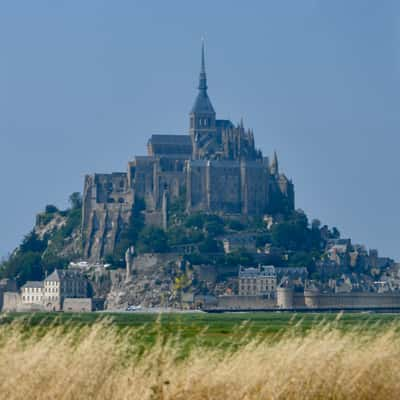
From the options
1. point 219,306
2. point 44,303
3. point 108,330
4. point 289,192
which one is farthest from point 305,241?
point 108,330

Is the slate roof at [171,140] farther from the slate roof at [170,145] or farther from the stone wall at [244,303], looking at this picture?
the stone wall at [244,303]

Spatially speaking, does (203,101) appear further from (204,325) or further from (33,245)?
(204,325)

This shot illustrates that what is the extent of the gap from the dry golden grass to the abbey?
10488 cm

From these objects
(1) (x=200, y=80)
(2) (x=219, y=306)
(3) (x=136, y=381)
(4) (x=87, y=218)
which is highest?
(1) (x=200, y=80)

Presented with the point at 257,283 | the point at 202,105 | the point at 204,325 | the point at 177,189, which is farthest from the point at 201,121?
the point at 204,325

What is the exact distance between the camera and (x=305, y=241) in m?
131

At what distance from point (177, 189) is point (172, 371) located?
108030mm

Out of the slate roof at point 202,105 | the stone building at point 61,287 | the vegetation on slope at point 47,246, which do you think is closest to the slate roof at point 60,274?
the stone building at point 61,287

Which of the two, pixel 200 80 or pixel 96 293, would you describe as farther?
pixel 200 80

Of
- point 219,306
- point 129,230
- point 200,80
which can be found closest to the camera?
point 219,306

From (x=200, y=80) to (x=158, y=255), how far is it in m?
26.7

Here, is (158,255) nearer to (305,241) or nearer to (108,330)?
(305,241)

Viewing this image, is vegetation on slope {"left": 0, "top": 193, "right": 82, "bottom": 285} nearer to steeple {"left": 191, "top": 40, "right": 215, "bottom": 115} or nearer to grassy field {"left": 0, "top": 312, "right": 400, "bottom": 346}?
steeple {"left": 191, "top": 40, "right": 215, "bottom": 115}

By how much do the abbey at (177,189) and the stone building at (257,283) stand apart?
7.18 metres
